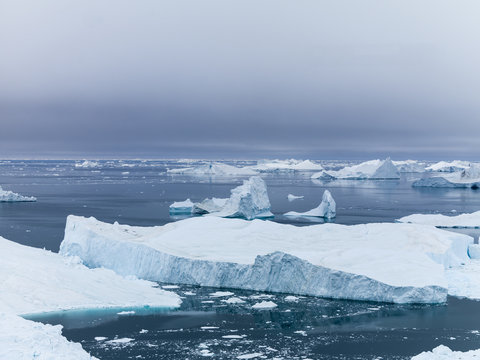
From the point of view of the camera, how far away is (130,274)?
18281mm

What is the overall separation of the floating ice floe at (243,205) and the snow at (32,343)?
78.3 feet

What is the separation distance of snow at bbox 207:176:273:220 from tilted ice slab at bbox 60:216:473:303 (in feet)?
37.6

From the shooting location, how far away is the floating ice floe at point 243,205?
33.9 m

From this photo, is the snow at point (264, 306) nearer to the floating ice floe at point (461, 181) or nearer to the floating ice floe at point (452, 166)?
the floating ice floe at point (461, 181)

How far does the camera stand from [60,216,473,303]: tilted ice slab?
615 inches

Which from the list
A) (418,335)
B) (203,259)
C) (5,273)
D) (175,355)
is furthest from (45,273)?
(418,335)

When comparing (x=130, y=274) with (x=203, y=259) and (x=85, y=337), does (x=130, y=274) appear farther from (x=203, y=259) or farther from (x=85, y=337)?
(x=85, y=337)

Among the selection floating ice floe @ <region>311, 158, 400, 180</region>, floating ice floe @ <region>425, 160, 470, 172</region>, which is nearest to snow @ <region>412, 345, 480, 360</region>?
floating ice floe @ <region>311, 158, 400, 180</region>

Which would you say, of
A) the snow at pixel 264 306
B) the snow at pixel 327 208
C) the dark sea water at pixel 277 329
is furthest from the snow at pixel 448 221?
the snow at pixel 264 306

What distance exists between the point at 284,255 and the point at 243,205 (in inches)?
689

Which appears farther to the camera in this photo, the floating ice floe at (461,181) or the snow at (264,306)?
the floating ice floe at (461,181)

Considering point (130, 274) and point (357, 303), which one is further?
point (130, 274)

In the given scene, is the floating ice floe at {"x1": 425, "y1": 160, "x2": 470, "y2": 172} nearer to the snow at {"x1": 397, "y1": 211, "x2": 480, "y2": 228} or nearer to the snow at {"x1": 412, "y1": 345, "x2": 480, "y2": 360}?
the snow at {"x1": 397, "y1": 211, "x2": 480, "y2": 228}

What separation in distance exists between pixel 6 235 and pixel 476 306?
839 inches
